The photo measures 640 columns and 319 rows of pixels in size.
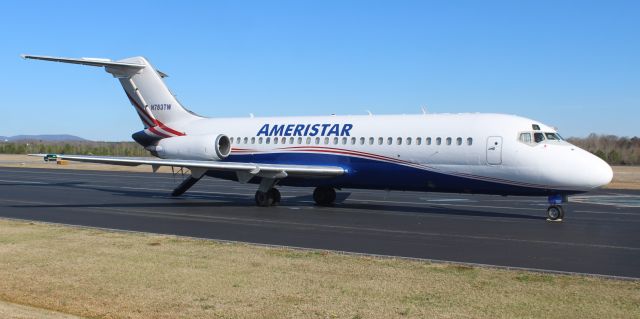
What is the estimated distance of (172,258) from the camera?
445 inches

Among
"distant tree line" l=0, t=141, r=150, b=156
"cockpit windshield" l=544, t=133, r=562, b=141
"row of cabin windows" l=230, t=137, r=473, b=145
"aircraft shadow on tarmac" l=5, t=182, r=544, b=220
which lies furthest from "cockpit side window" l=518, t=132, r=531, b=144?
"distant tree line" l=0, t=141, r=150, b=156

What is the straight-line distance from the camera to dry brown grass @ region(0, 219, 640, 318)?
7844mm

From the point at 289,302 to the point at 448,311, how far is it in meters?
1.87

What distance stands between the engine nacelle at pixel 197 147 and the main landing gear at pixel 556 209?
1179 cm

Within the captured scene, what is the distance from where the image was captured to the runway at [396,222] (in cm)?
1246

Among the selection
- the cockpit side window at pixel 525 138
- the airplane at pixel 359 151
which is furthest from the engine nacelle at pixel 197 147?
the cockpit side window at pixel 525 138

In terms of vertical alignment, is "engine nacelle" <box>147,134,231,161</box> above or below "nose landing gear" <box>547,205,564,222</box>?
above

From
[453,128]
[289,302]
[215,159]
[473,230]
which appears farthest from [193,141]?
[289,302]

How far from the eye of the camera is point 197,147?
82.4ft

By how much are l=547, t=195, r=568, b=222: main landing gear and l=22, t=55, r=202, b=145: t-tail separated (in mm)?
14327

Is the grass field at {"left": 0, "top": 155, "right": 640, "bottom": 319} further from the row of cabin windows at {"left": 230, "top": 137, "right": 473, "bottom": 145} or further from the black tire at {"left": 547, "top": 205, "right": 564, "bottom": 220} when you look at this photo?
the row of cabin windows at {"left": 230, "top": 137, "right": 473, "bottom": 145}

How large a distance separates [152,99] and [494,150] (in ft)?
46.6

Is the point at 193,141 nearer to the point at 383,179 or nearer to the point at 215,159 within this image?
the point at 215,159

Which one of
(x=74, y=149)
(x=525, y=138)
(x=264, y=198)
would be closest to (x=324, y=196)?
(x=264, y=198)
